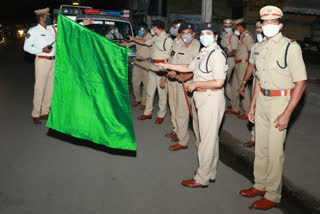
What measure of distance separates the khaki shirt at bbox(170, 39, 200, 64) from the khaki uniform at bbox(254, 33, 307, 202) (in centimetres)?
158

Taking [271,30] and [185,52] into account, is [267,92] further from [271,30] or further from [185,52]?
[185,52]

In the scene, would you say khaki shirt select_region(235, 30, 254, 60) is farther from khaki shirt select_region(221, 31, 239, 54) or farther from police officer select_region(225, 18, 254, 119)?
khaki shirt select_region(221, 31, 239, 54)

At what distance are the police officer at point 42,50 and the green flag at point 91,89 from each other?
2.92 metres

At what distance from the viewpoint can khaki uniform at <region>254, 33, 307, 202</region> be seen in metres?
3.30

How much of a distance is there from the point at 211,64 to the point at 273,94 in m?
0.80

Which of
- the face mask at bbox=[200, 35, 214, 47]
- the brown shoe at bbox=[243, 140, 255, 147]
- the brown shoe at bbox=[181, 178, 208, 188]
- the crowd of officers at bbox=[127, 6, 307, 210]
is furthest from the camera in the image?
the brown shoe at bbox=[243, 140, 255, 147]

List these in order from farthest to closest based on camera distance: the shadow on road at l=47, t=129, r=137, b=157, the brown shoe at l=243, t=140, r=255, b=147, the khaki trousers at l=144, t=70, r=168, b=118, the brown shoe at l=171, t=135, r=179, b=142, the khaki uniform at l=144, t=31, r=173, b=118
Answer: the khaki trousers at l=144, t=70, r=168, b=118 < the khaki uniform at l=144, t=31, r=173, b=118 < the brown shoe at l=171, t=135, r=179, b=142 < the brown shoe at l=243, t=140, r=255, b=147 < the shadow on road at l=47, t=129, r=137, b=157

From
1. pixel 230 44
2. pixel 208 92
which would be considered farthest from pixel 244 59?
pixel 208 92

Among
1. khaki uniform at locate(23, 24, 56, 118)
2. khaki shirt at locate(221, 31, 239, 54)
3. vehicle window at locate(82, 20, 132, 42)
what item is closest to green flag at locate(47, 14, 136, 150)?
khaki uniform at locate(23, 24, 56, 118)

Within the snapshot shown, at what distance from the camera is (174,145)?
559cm

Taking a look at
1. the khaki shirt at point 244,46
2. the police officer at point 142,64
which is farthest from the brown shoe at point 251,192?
the police officer at point 142,64

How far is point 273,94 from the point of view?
11.6 ft

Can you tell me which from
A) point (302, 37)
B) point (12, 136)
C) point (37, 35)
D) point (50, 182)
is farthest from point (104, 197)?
point (302, 37)

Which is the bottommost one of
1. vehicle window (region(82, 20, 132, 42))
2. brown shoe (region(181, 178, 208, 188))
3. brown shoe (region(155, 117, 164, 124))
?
brown shoe (region(181, 178, 208, 188))
